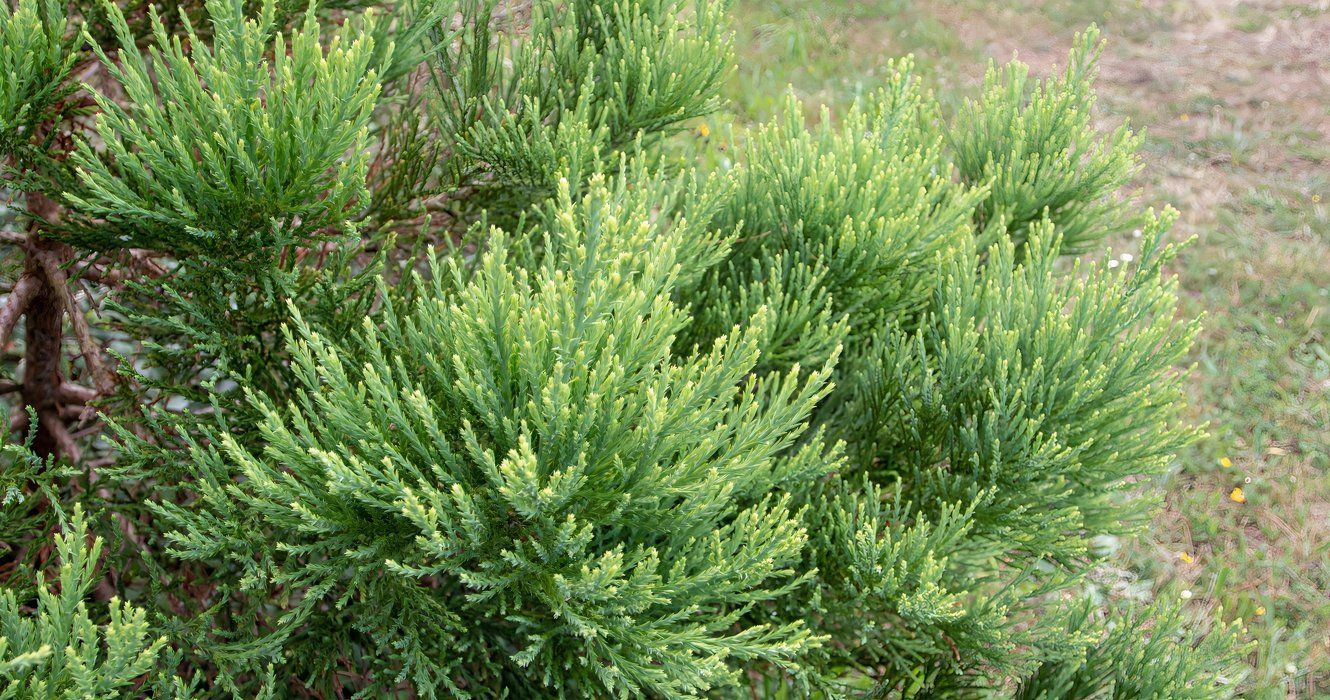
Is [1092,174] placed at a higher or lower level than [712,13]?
lower

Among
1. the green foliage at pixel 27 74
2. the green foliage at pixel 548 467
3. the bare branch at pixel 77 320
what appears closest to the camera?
A: the green foliage at pixel 548 467

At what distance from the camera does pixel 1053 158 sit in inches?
118

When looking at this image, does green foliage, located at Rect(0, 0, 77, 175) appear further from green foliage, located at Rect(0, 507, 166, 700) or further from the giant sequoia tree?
green foliage, located at Rect(0, 507, 166, 700)

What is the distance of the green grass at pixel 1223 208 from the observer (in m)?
4.24

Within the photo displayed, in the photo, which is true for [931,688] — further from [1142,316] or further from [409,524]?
[409,524]

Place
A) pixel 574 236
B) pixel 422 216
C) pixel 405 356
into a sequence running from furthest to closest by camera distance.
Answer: pixel 422 216
pixel 405 356
pixel 574 236

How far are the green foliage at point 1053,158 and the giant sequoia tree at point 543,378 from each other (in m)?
0.02

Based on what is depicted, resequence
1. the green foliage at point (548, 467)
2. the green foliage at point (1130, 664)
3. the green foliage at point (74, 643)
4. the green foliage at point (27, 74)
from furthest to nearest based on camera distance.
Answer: the green foliage at point (1130, 664) < the green foliage at point (27, 74) < the green foliage at point (548, 467) < the green foliage at point (74, 643)

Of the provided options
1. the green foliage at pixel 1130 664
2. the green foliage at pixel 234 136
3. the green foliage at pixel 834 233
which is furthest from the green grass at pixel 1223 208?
the green foliage at pixel 234 136

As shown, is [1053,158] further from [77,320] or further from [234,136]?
[77,320]

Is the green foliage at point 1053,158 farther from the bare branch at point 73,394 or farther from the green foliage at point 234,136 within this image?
the bare branch at point 73,394

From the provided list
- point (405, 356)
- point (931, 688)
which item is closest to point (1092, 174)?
point (931, 688)

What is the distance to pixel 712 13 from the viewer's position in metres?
2.51

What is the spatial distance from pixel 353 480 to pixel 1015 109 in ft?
8.40
